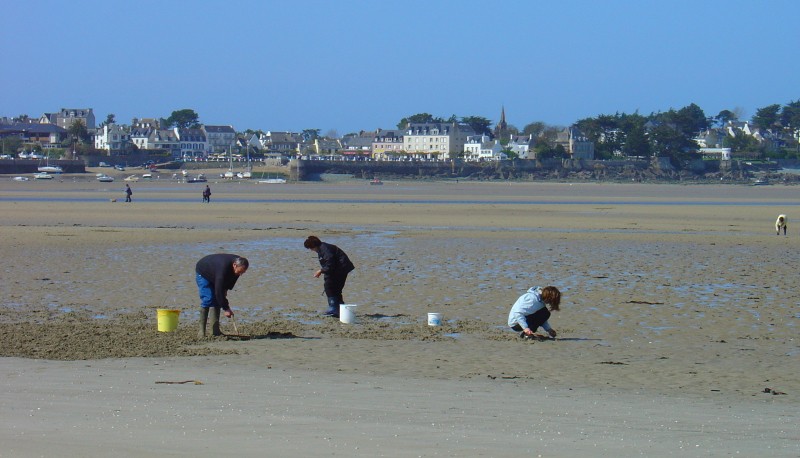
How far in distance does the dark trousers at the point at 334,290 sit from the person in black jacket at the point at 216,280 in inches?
85.0

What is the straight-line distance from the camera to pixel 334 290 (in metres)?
13.5

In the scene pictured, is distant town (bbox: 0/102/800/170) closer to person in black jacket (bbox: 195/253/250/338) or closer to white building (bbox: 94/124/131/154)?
white building (bbox: 94/124/131/154)

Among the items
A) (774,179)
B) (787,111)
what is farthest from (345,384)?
(787,111)

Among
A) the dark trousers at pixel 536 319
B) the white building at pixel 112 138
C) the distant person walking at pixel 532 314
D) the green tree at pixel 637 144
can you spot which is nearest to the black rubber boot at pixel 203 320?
the distant person walking at pixel 532 314

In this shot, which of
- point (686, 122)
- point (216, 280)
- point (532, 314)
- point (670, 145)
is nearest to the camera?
point (216, 280)

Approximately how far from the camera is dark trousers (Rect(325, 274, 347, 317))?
531 inches

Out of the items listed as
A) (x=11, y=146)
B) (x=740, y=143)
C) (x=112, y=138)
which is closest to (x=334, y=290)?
(x=11, y=146)

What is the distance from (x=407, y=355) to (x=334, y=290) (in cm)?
295

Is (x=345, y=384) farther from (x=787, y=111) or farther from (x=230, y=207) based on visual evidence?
(x=787, y=111)

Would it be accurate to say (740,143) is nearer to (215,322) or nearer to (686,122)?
(686,122)

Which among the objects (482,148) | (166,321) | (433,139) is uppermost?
(433,139)

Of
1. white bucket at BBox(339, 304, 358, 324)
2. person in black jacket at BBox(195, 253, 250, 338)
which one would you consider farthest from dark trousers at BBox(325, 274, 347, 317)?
person in black jacket at BBox(195, 253, 250, 338)

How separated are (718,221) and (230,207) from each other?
71.8 feet

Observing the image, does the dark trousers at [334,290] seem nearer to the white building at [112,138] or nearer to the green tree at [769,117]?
the white building at [112,138]
